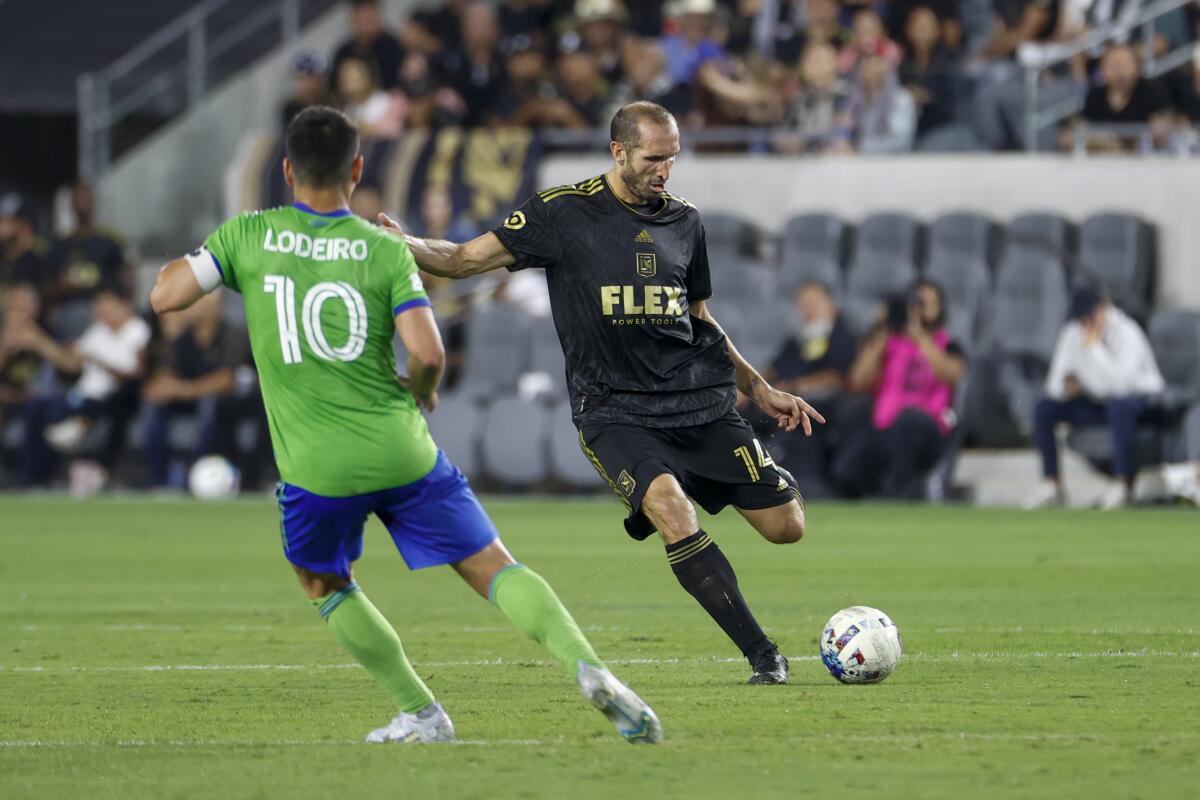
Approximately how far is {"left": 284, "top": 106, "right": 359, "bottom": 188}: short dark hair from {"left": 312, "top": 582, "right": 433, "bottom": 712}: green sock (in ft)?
4.16

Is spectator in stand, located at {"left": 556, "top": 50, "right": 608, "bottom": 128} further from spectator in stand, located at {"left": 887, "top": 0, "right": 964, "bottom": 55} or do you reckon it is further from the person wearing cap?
the person wearing cap

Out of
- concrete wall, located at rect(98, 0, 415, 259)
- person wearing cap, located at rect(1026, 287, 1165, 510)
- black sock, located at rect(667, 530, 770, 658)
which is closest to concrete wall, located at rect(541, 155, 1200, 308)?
person wearing cap, located at rect(1026, 287, 1165, 510)

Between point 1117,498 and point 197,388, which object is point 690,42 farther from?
point 1117,498

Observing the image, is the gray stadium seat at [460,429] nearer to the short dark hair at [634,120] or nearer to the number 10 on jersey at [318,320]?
the short dark hair at [634,120]

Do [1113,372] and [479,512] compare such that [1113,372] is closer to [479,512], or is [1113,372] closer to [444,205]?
[444,205]

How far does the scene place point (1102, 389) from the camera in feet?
64.0

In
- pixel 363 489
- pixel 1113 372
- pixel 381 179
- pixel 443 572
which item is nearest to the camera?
pixel 363 489

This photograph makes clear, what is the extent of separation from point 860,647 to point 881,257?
13543 millimetres

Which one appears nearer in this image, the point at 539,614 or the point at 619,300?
the point at 539,614

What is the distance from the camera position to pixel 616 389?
351 inches

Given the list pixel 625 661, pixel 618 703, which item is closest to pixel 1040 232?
pixel 625 661

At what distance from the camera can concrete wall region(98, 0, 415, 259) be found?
2719 cm

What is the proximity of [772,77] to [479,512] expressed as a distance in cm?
1665

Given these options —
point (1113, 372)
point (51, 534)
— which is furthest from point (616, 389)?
point (1113, 372)
